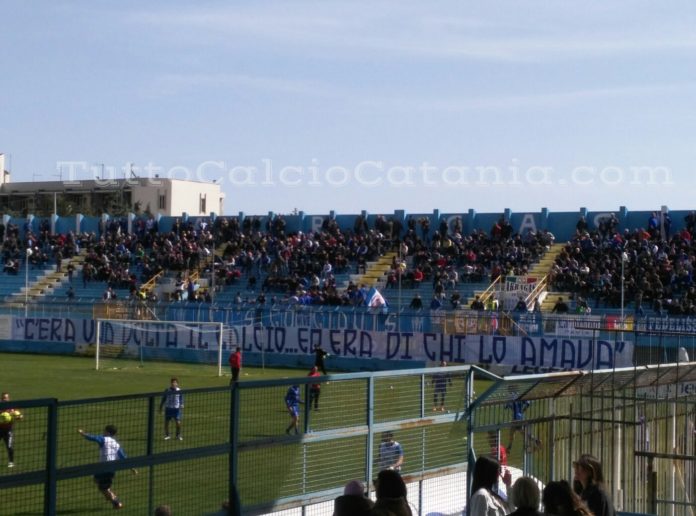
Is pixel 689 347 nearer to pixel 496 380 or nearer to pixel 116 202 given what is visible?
pixel 496 380

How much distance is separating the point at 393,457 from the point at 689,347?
24.6 metres

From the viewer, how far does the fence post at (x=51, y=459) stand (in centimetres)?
827

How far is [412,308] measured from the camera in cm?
4609

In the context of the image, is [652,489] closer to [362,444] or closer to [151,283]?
[362,444]

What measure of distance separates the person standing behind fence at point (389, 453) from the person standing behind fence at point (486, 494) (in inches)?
137

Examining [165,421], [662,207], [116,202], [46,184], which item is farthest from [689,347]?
[46,184]

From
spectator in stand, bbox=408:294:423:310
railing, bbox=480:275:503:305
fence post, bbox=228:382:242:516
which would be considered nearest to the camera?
fence post, bbox=228:382:242:516

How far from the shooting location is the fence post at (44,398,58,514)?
8266 millimetres

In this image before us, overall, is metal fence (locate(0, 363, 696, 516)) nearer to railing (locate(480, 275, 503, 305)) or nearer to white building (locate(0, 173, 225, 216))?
railing (locate(480, 275, 503, 305))

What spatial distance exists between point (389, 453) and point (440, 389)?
6.75 feet

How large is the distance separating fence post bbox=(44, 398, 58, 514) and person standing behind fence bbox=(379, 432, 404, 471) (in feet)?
14.0

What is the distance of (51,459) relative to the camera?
325 inches

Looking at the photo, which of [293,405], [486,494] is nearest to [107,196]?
[293,405]

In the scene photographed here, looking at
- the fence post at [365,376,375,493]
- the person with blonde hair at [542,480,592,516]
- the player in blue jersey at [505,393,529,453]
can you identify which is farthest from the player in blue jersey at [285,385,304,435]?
the person with blonde hair at [542,480,592,516]
